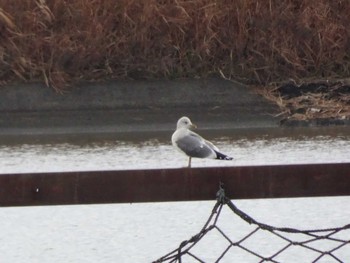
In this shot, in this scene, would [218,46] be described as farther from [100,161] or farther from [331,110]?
[100,161]

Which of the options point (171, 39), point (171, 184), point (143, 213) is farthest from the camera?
point (171, 39)

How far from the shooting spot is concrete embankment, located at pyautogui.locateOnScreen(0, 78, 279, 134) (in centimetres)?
1905

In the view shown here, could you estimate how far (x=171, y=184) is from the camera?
3.98 meters

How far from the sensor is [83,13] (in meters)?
21.2

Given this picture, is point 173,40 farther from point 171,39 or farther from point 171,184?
point 171,184

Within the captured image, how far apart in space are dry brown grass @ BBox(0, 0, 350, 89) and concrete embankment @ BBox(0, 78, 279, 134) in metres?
0.43

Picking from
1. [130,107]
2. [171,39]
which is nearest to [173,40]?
[171,39]

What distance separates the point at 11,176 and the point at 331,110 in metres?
15.6

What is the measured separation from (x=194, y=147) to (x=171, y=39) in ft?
33.2

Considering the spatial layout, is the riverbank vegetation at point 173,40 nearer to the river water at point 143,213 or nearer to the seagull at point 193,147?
the river water at point 143,213

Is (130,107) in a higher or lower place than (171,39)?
lower

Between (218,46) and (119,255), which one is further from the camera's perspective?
(218,46)

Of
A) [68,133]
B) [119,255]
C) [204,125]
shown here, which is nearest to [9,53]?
[68,133]

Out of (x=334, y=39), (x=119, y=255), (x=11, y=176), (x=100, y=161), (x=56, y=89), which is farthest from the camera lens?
(x=334, y=39)
